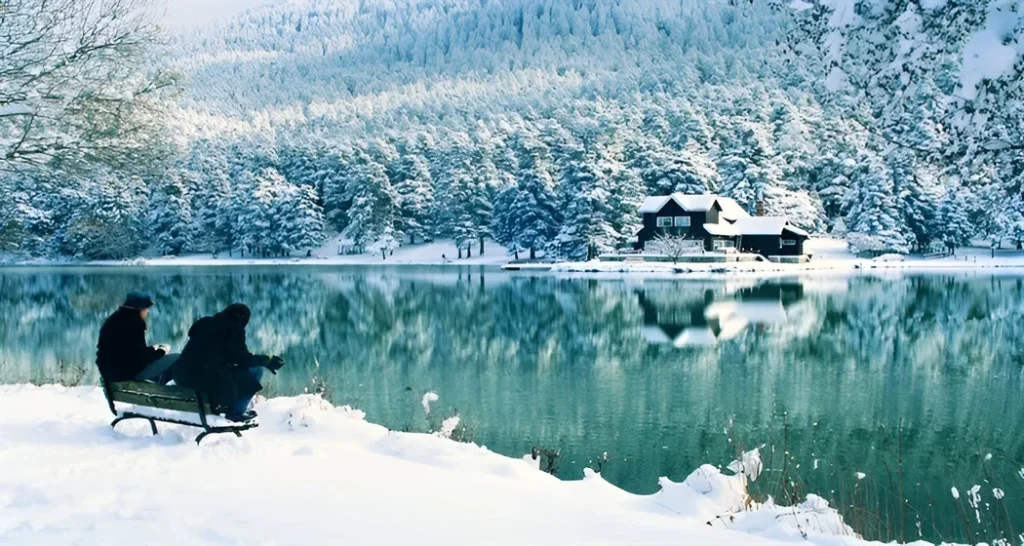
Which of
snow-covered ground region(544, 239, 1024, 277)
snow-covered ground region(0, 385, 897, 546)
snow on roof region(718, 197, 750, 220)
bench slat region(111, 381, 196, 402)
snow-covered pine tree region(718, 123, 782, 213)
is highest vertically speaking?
snow-covered pine tree region(718, 123, 782, 213)

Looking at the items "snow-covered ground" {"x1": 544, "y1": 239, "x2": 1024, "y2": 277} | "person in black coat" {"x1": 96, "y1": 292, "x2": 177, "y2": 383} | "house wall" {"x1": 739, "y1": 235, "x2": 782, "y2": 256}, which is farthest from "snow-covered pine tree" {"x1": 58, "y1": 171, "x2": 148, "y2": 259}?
"person in black coat" {"x1": 96, "y1": 292, "x2": 177, "y2": 383}

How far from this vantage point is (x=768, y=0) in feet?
20.6

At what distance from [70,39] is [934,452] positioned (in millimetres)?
13254

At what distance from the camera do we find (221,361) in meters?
6.99

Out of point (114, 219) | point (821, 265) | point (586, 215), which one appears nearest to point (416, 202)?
point (586, 215)

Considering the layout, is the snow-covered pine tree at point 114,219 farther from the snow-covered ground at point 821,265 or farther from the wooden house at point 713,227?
the wooden house at point 713,227

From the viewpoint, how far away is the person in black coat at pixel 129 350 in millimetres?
7406

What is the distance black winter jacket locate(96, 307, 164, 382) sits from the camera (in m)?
Result: 7.46

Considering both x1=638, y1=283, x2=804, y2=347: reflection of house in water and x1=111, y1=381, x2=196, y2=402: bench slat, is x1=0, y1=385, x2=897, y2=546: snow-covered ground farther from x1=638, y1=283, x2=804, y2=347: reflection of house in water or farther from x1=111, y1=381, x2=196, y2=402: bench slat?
x1=638, y1=283, x2=804, y2=347: reflection of house in water

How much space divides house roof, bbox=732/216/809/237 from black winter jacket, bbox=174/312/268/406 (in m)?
63.4

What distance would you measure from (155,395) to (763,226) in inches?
2531

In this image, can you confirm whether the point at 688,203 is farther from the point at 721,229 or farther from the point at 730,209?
the point at 730,209

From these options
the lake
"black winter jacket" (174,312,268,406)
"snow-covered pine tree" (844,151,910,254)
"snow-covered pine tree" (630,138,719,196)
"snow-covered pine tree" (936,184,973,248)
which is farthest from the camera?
"snow-covered pine tree" (630,138,719,196)

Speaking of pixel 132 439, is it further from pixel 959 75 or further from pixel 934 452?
pixel 934 452
